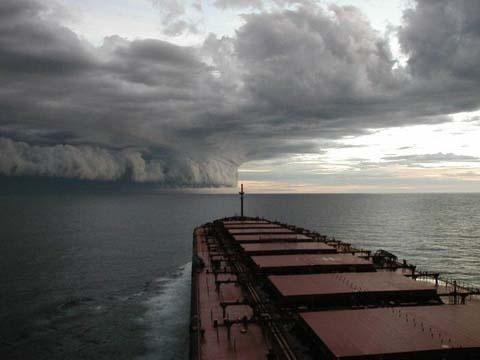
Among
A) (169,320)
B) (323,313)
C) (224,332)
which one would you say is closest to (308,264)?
(323,313)

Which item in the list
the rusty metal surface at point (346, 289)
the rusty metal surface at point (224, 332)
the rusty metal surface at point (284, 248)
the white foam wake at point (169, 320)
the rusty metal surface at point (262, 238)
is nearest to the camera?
the rusty metal surface at point (224, 332)

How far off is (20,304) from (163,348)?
31672mm

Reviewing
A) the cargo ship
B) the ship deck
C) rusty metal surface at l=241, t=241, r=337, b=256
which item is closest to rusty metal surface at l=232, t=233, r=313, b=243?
rusty metal surface at l=241, t=241, r=337, b=256

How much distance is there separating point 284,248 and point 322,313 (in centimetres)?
3503

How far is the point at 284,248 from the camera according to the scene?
7238 centimetres

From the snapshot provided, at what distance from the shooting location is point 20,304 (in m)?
68.9

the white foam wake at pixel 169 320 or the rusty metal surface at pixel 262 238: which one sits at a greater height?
the rusty metal surface at pixel 262 238

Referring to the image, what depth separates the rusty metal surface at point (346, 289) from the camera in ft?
140

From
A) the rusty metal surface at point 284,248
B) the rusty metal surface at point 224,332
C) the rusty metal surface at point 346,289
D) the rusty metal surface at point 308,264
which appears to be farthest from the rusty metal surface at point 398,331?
the rusty metal surface at point 284,248

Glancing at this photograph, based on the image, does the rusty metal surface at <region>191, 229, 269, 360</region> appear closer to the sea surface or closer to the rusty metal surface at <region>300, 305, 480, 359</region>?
the rusty metal surface at <region>300, 305, 480, 359</region>

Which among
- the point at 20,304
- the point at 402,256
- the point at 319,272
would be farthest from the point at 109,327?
the point at 402,256

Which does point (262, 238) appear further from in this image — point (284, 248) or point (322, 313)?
point (322, 313)

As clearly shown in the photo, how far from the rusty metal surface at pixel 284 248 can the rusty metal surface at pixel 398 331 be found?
3046 centimetres

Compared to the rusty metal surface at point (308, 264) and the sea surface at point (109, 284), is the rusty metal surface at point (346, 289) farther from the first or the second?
the sea surface at point (109, 284)
